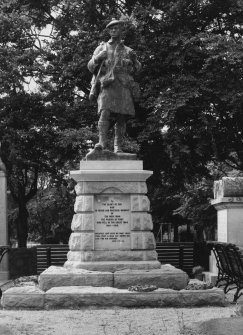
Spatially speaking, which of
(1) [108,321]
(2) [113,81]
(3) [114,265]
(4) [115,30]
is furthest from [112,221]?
(4) [115,30]

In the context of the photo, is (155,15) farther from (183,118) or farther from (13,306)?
(13,306)

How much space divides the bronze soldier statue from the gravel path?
3614mm

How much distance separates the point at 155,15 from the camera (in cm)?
2233

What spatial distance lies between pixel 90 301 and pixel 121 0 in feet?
52.5

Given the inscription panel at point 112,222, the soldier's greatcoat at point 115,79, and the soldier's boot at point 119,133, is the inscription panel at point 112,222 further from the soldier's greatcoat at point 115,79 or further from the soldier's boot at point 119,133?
the soldier's greatcoat at point 115,79

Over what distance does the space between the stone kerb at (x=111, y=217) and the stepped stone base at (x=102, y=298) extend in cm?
138

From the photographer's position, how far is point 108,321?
9.09 meters

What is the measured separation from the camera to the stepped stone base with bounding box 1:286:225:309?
412 inches

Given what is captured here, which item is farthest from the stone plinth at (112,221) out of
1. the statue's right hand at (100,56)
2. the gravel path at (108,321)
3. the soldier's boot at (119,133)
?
the statue's right hand at (100,56)

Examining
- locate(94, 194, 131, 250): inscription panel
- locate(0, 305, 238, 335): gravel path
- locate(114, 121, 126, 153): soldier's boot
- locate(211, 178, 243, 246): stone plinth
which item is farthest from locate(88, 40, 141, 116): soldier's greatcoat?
locate(211, 178, 243, 246): stone plinth

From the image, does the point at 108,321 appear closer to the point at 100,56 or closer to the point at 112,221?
the point at 112,221

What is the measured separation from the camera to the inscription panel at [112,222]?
1217cm

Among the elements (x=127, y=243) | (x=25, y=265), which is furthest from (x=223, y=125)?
(x=127, y=243)

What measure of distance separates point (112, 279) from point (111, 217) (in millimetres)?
1270
